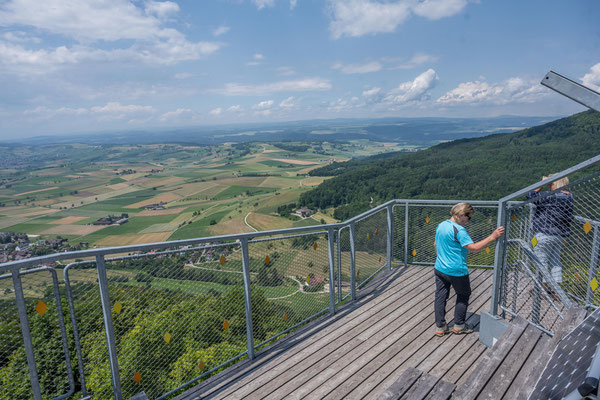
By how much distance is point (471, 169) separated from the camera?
51625mm

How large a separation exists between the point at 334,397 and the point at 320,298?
1629mm

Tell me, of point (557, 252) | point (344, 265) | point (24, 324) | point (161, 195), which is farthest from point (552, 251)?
point (161, 195)

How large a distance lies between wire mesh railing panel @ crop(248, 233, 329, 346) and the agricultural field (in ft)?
121

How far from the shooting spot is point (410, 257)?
6242 millimetres

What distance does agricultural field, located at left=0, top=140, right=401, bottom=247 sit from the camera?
2044 inches

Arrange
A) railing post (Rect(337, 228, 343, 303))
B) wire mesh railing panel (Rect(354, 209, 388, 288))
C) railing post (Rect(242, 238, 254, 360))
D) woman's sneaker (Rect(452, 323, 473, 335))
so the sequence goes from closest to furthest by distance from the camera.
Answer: railing post (Rect(242, 238, 254, 360)) < woman's sneaker (Rect(452, 323, 473, 335)) < railing post (Rect(337, 228, 343, 303)) < wire mesh railing panel (Rect(354, 209, 388, 288))

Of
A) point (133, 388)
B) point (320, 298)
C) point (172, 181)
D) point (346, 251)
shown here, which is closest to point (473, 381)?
point (320, 298)

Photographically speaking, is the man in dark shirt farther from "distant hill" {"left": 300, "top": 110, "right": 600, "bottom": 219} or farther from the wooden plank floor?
"distant hill" {"left": 300, "top": 110, "right": 600, "bottom": 219}

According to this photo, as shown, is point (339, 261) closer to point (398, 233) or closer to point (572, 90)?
point (398, 233)

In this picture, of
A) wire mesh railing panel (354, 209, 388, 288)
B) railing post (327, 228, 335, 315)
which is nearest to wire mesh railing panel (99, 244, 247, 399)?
railing post (327, 228, 335, 315)

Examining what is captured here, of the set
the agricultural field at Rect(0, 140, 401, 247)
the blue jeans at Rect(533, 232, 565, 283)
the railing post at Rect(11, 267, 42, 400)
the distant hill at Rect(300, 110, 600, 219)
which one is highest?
the railing post at Rect(11, 267, 42, 400)

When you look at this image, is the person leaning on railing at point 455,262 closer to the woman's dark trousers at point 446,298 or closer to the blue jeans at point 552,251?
the woman's dark trousers at point 446,298

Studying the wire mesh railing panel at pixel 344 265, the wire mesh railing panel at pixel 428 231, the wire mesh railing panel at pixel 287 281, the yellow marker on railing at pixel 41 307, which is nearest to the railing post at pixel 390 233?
the wire mesh railing panel at pixel 428 231

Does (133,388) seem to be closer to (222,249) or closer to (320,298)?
(222,249)
